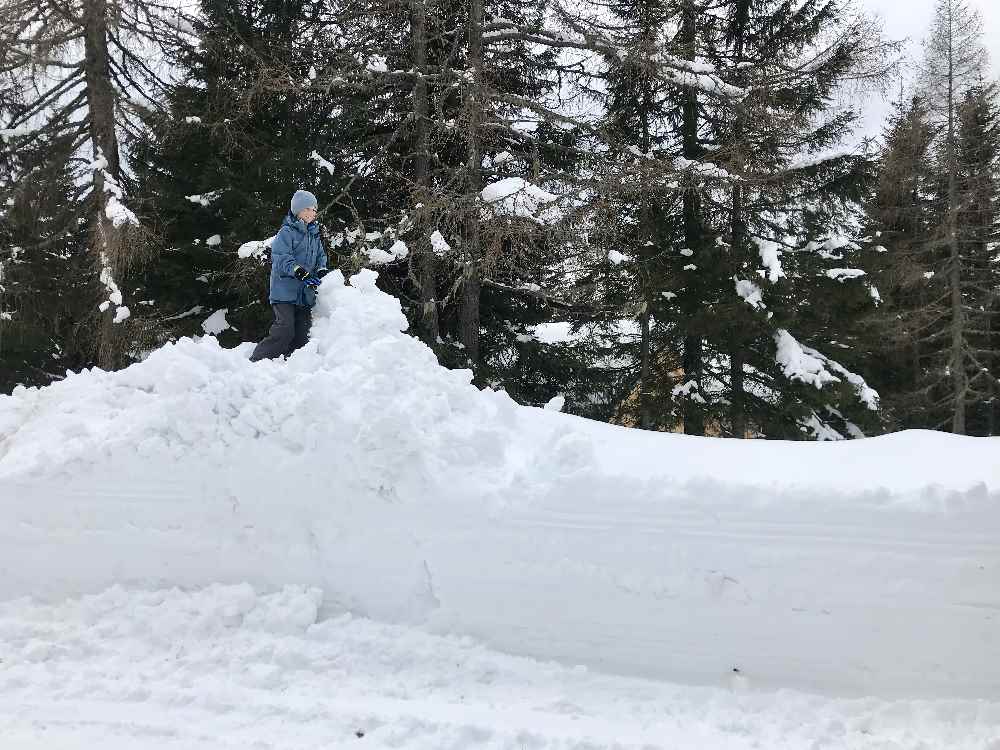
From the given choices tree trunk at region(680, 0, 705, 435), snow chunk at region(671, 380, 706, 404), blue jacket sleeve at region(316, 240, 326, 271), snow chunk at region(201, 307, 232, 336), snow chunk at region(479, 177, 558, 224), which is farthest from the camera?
snow chunk at region(671, 380, 706, 404)

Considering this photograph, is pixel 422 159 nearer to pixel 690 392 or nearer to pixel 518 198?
pixel 518 198

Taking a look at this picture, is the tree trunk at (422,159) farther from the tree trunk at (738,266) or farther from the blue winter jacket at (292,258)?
the tree trunk at (738,266)

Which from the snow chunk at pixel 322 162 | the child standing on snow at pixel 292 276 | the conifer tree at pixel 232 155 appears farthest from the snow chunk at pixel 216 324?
the child standing on snow at pixel 292 276

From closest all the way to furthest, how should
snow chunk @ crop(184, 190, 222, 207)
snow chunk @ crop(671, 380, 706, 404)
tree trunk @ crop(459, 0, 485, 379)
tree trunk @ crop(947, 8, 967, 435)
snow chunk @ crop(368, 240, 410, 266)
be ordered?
tree trunk @ crop(459, 0, 485, 379)
snow chunk @ crop(368, 240, 410, 266)
snow chunk @ crop(184, 190, 222, 207)
snow chunk @ crop(671, 380, 706, 404)
tree trunk @ crop(947, 8, 967, 435)

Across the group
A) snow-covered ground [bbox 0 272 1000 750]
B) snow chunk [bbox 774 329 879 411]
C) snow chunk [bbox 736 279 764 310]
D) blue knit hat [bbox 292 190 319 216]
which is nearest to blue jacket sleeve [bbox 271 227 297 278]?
blue knit hat [bbox 292 190 319 216]

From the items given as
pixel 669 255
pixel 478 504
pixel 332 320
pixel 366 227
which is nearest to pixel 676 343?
pixel 669 255

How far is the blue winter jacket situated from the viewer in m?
5.68

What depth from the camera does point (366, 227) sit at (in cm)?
1067

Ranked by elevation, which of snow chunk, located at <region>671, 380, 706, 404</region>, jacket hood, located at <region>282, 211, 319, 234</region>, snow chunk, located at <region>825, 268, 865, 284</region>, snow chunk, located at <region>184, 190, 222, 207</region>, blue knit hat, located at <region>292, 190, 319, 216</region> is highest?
snow chunk, located at <region>184, 190, 222, 207</region>

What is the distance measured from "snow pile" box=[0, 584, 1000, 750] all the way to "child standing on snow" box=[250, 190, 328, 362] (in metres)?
2.46

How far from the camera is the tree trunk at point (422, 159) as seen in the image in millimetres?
9438

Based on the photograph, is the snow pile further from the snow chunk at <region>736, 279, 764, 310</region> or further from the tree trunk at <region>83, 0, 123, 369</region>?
the snow chunk at <region>736, 279, 764, 310</region>

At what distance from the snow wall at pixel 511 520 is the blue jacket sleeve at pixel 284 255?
3.69 feet

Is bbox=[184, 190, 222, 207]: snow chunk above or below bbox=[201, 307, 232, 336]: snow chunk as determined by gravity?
above
